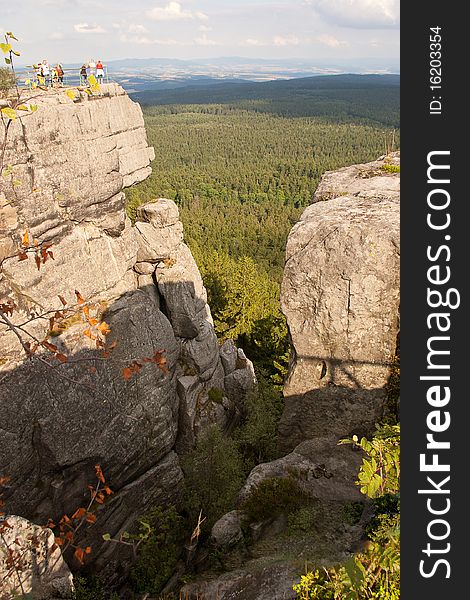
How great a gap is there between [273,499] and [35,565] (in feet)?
19.0

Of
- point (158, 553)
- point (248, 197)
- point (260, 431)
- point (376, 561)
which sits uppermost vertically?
point (376, 561)

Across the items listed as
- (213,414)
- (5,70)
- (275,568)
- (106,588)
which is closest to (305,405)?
(275,568)

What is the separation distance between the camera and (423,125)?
602 cm

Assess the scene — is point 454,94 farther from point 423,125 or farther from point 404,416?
point 404,416

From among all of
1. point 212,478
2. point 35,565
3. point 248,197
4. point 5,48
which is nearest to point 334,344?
point 212,478

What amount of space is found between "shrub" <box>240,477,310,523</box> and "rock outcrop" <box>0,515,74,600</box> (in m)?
4.62

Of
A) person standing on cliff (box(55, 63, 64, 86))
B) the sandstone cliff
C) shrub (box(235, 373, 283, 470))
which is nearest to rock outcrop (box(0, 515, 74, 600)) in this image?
the sandstone cliff

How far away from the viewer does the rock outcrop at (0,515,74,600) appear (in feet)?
31.8

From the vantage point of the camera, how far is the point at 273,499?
1200 cm

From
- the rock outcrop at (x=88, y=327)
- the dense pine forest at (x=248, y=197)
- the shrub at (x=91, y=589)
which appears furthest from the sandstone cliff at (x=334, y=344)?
the shrub at (x=91, y=589)

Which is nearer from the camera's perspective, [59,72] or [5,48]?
[5,48]

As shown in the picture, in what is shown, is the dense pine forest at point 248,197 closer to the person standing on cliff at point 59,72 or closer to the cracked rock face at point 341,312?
the cracked rock face at point 341,312

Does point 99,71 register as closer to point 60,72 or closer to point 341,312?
point 60,72

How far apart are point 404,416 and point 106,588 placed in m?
15.2
